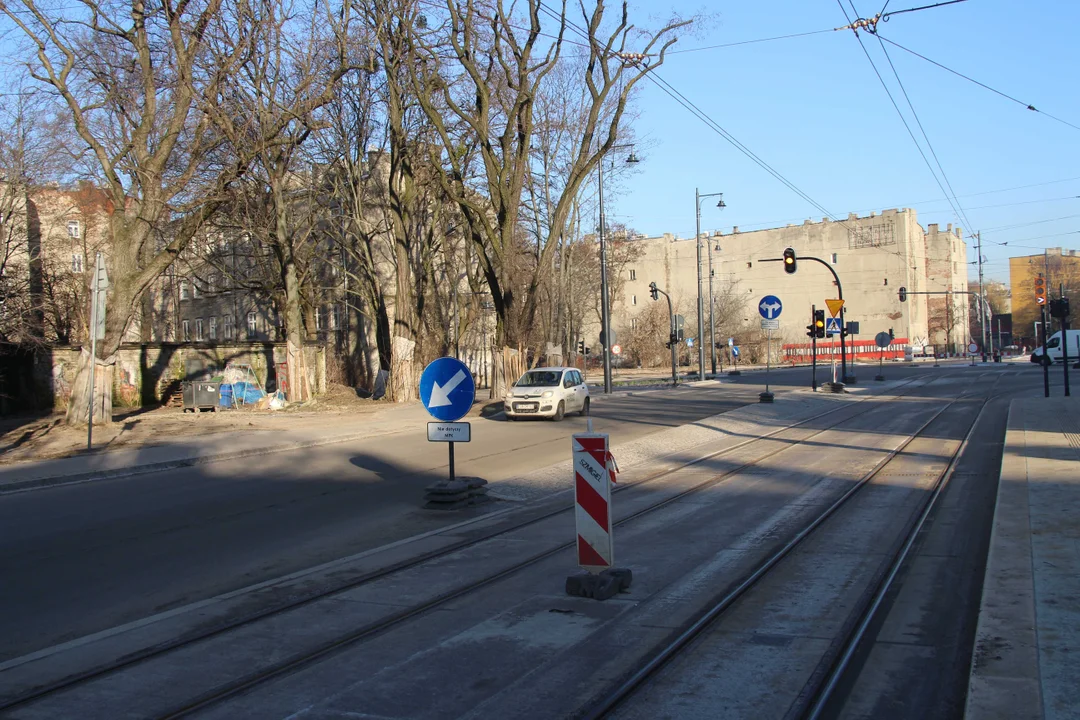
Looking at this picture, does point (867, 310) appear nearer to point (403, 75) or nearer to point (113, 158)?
point (403, 75)

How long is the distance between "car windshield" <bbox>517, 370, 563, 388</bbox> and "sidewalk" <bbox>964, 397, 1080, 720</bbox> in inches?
585

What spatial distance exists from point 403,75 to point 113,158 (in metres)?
11.1

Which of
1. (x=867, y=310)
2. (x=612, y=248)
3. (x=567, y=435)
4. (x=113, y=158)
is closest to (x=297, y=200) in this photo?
(x=113, y=158)

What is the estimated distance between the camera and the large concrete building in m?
83.4

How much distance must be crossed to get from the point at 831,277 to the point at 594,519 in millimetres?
86426

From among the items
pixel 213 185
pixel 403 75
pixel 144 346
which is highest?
pixel 403 75

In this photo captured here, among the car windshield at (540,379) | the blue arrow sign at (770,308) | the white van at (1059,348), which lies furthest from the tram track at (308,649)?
the white van at (1059,348)

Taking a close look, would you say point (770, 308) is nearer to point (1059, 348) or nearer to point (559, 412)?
point (559, 412)

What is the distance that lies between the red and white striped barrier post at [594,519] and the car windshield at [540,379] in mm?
18082

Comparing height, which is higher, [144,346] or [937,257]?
[937,257]

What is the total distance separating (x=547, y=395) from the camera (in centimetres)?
2416

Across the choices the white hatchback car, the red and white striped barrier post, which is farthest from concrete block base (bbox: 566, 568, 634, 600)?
the white hatchback car

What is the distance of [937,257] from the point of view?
8831 centimetres

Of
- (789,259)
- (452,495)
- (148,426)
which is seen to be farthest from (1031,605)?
(789,259)
